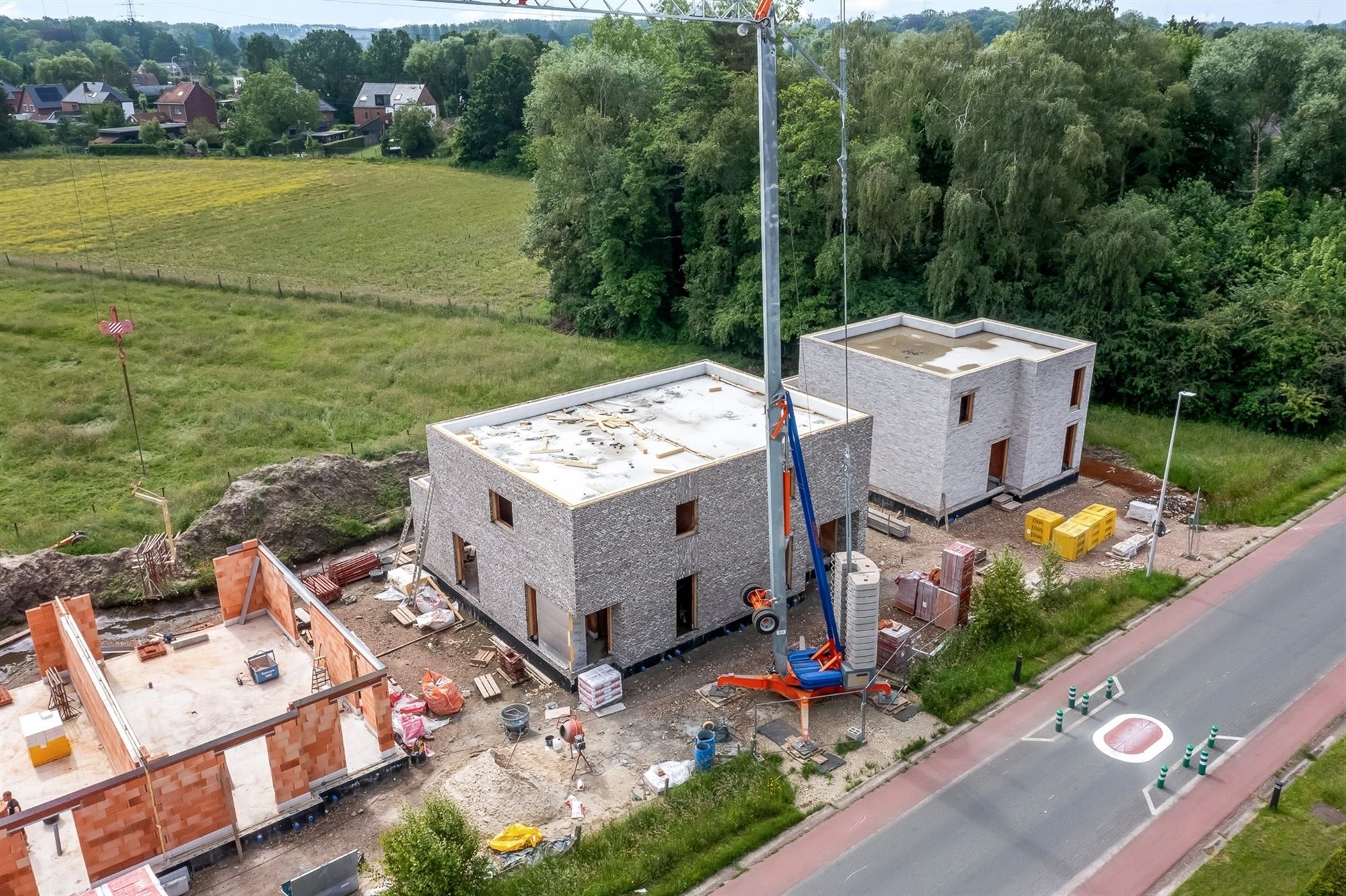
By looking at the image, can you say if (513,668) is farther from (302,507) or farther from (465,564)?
(302,507)

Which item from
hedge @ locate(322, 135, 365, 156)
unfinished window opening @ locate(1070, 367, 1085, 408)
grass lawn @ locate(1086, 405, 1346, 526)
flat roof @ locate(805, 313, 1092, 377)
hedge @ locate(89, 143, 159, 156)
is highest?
hedge @ locate(89, 143, 159, 156)

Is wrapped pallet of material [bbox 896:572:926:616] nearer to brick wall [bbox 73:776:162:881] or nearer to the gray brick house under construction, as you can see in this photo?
the gray brick house under construction

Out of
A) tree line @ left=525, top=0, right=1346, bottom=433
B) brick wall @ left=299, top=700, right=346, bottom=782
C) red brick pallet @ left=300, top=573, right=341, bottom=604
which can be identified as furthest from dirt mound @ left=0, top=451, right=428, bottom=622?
tree line @ left=525, top=0, right=1346, bottom=433

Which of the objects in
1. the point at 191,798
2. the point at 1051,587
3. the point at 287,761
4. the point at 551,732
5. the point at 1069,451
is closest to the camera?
the point at 191,798

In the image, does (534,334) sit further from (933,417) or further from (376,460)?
(933,417)

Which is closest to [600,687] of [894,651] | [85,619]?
[894,651]

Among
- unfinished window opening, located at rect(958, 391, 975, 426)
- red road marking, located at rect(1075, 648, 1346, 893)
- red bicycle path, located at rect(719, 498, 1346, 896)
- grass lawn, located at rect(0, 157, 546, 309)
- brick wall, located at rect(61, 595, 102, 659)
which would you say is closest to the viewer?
red road marking, located at rect(1075, 648, 1346, 893)

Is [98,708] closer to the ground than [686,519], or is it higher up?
closer to the ground

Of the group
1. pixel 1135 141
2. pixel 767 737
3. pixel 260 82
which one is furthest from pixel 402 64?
pixel 767 737
